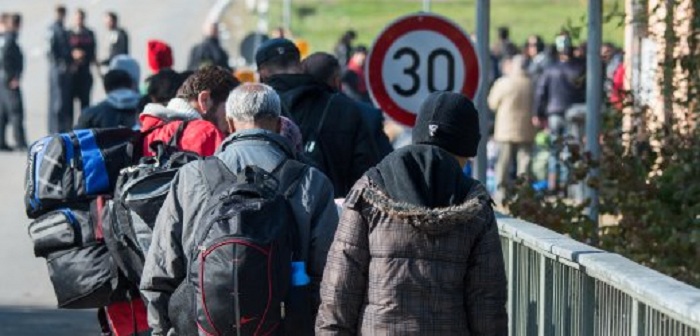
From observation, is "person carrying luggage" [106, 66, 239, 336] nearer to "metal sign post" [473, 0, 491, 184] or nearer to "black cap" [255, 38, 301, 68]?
"black cap" [255, 38, 301, 68]

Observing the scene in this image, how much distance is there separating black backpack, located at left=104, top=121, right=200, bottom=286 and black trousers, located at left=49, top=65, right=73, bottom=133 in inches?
871

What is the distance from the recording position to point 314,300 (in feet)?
22.7

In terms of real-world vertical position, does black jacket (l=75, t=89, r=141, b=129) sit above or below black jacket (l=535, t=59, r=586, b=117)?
above

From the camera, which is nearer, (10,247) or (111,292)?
(111,292)

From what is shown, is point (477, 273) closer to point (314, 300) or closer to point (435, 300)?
point (435, 300)

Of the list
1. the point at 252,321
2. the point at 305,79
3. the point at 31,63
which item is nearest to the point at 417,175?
the point at 252,321

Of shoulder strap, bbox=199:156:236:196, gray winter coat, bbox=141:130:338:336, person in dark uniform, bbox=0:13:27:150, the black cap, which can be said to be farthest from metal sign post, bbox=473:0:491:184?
person in dark uniform, bbox=0:13:27:150

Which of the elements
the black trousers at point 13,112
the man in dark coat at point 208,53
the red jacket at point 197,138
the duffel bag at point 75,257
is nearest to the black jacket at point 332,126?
the red jacket at point 197,138

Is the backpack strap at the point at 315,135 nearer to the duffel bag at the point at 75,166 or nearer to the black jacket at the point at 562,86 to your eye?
the duffel bag at the point at 75,166

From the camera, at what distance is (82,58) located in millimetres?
30391

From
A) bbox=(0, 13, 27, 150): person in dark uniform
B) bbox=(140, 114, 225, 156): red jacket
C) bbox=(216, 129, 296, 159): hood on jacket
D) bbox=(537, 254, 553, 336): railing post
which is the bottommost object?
bbox=(0, 13, 27, 150): person in dark uniform

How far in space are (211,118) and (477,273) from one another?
2.97 meters

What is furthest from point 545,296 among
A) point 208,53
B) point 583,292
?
point 208,53

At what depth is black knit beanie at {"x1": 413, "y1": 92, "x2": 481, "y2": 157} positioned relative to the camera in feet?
20.4
